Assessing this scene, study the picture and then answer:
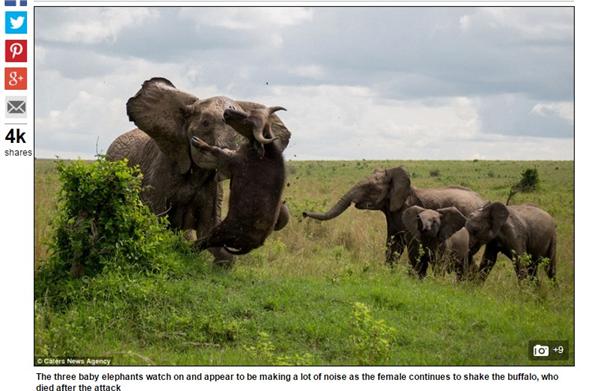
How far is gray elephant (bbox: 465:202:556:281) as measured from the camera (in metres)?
12.7

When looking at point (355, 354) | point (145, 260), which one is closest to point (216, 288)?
point (145, 260)

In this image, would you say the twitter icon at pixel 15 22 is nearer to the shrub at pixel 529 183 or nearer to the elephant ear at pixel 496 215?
the elephant ear at pixel 496 215

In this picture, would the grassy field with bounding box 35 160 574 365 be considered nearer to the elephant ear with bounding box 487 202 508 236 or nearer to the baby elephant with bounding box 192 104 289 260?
the baby elephant with bounding box 192 104 289 260

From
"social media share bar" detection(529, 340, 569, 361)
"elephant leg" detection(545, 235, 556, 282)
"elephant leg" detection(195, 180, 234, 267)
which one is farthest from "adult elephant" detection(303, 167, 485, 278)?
"social media share bar" detection(529, 340, 569, 361)

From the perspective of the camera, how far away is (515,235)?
42.7 ft

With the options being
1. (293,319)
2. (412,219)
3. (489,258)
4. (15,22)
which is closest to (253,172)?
(293,319)

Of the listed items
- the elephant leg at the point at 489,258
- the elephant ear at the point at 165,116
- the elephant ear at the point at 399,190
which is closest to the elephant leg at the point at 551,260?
the elephant leg at the point at 489,258

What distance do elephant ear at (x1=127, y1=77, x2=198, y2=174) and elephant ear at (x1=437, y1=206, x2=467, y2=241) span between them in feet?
13.2

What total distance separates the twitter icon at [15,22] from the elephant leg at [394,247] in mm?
6792

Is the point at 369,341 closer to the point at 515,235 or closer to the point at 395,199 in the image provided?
the point at 515,235

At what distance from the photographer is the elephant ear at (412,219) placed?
13.1m

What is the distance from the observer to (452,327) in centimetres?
964

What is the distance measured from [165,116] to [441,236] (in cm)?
443

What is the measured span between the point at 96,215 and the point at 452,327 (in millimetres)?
4040
